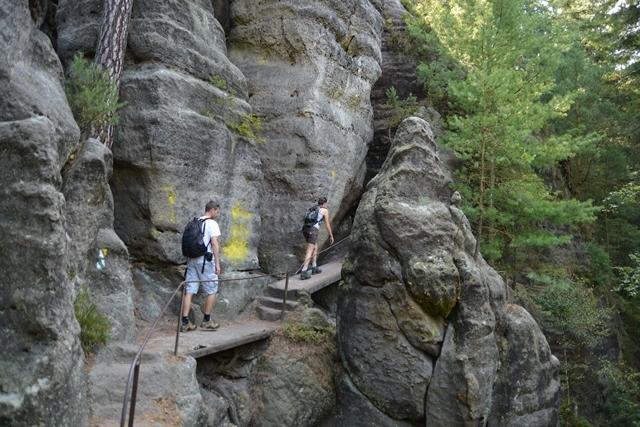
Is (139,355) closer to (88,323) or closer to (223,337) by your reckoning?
(88,323)

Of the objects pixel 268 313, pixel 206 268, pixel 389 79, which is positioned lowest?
pixel 268 313

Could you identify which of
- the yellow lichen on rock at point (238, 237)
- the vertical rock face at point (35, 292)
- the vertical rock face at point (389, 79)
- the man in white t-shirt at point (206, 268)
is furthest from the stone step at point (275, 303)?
the vertical rock face at point (389, 79)

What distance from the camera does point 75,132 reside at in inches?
271

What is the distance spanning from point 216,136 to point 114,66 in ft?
7.86

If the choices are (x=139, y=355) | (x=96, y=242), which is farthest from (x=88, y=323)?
(x=139, y=355)

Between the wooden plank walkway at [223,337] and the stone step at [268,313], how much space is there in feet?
0.49

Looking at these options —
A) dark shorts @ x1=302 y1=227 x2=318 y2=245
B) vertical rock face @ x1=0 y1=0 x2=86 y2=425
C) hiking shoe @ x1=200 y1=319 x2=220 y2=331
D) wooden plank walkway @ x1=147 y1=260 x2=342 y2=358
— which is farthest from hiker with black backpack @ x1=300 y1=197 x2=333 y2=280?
vertical rock face @ x1=0 y1=0 x2=86 y2=425

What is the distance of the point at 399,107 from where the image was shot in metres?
16.8

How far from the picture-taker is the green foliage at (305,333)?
9125mm

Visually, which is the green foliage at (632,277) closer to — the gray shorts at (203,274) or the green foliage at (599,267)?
the green foliage at (599,267)

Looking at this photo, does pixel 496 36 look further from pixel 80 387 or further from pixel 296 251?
pixel 80 387

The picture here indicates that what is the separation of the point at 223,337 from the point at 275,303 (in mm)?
2336

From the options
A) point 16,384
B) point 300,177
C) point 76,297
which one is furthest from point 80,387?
point 300,177

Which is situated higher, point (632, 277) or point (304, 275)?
point (632, 277)
